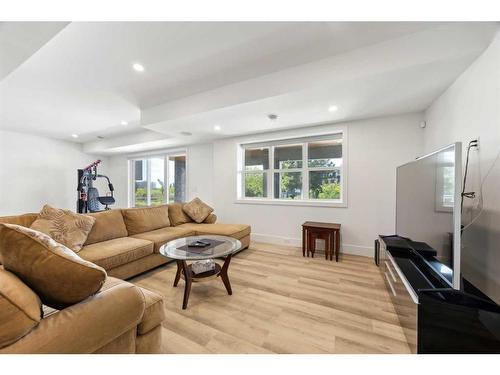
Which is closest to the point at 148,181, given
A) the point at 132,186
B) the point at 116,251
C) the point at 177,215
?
the point at 132,186

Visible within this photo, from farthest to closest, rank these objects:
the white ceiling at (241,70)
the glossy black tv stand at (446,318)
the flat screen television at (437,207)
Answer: the white ceiling at (241,70), the flat screen television at (437,207), the glossy black tv stand at (446,318)

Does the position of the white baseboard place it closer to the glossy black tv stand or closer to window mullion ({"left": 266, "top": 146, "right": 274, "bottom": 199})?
window mullion ({"left": 266, "top": 146, "right": 274, "bottom": 199})

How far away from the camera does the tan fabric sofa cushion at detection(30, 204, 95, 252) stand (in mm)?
2174

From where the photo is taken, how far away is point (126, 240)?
2688mm

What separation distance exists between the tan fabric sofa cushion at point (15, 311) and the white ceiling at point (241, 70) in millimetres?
1748

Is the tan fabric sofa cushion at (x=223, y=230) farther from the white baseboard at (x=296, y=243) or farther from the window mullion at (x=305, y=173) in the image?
the window mullion at (x=305, y=173)

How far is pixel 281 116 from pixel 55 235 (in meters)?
3.12

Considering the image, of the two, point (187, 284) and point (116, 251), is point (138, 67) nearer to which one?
point (116, 251)

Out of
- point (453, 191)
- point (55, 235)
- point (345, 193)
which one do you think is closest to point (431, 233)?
point (453, 191)

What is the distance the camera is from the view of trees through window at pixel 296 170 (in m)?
3.68

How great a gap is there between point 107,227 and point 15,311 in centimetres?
223

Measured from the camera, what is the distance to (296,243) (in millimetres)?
3840

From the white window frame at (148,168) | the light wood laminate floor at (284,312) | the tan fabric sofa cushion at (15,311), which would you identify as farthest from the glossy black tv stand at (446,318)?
the white window frame at (148,168)
